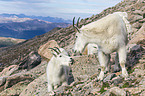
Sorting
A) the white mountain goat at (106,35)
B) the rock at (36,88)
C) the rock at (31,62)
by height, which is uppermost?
the white mountain goat at (106,35)

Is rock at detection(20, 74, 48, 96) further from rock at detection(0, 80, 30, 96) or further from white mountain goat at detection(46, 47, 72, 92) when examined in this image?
white mountain goat at detection(46, 47, 72, 92)

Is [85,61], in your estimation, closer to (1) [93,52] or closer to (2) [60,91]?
(1) [93,52]

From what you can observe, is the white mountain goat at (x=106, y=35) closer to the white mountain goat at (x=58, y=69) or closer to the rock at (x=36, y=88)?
the white mountain goat at (x=58, y=69)

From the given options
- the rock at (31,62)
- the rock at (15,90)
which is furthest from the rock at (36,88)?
the rock at (31,62)

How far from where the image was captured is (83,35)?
6457mm

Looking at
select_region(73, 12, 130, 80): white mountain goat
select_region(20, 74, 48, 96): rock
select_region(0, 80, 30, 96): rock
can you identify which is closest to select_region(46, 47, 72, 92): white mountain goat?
select_region(73, 12, 130, 80): white mountain goat

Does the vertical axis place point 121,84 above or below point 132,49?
below

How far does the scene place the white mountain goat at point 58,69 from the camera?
8.26m

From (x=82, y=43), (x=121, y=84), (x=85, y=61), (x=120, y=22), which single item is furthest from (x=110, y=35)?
(x=85, y=61)

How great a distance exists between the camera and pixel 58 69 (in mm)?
8633

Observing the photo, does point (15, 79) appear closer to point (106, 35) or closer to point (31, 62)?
point (31, 62)

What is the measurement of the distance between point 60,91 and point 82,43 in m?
3.91

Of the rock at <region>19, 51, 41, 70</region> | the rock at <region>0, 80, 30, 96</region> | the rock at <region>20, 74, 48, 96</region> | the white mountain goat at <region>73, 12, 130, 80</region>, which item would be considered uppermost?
the white mountain goat at <region>73, 12, 130, 80</region>

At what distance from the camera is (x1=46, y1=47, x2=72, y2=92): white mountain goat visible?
325 inches
